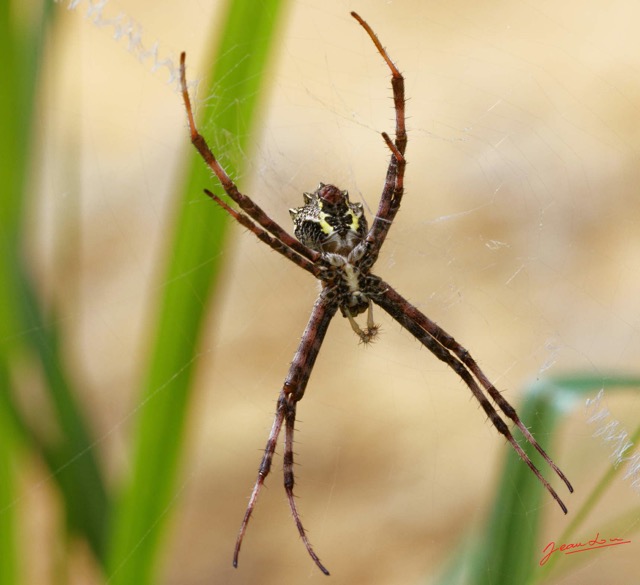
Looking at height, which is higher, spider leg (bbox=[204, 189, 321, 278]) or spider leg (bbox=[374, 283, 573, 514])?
spider leg (bbox=[204, 189, 321, 278])

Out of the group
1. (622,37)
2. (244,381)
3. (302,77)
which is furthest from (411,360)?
(622,37)

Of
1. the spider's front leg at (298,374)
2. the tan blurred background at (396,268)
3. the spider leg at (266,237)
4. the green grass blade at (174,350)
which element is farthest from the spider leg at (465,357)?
the tan blurred background at (396,268)

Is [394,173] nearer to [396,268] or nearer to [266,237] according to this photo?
[266,237]

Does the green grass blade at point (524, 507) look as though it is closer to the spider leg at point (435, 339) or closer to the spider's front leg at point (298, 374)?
the spider leg at point (435, 339)

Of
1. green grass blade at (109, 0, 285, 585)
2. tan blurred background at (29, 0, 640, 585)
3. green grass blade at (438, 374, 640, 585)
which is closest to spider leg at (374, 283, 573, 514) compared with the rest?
green grass blade at (438, 374, 640, 585)
